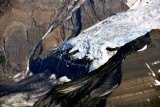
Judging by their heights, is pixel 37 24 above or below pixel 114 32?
above

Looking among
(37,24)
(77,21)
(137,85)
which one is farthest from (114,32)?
(137,85)

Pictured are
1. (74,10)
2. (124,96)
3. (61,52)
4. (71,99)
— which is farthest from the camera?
(74,10)

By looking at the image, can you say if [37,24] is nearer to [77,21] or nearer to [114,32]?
[77,21]

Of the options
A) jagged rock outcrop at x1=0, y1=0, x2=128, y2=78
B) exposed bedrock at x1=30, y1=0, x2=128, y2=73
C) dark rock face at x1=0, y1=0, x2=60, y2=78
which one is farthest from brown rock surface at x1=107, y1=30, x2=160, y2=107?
exposed bedrock at x1=30, y1=0, x2=128, y2=73

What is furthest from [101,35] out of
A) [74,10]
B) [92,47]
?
[74,10]

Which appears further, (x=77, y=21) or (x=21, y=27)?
(x=21, y=27)

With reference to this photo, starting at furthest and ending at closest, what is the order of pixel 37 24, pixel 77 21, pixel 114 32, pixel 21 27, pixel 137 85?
pixel 37 24 < pixel 21 27 < pixel 77 21 < pixel 114 32 < pixel 137 85

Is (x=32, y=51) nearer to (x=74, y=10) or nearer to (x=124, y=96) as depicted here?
(x=74, y=10)
